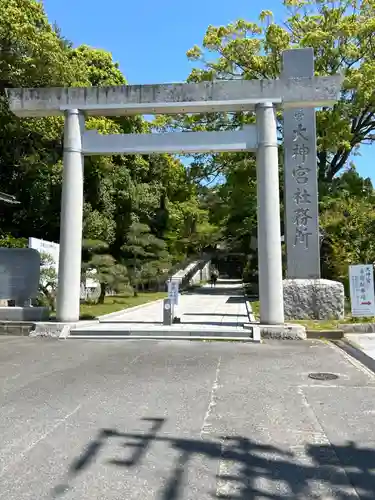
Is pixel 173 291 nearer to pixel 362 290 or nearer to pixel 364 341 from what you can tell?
pixel 364 341

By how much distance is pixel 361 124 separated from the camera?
26625 millimetres

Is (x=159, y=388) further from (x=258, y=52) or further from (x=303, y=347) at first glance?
(x=258, y=52)

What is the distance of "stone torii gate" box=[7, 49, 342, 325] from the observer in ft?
41.0

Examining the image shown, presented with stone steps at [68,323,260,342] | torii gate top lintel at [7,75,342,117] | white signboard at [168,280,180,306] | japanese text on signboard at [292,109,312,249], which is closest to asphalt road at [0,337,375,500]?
stone steps at [68,323,260,342]

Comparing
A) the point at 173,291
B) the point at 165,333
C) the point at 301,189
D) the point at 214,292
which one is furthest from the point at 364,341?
the point at 214,292

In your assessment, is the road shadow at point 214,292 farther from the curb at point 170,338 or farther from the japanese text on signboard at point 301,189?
the curb at point 170,338

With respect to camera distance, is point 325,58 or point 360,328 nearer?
point 360,328

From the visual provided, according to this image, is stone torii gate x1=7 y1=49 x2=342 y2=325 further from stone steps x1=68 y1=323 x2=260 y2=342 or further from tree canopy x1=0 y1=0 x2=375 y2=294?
tree canopy x1=0 y1=0 x2=375 y2=294

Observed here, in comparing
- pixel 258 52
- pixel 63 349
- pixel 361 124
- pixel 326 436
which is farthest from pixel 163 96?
pixel 361 124

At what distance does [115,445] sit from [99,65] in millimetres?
29439

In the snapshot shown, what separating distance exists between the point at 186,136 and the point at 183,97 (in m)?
1.04

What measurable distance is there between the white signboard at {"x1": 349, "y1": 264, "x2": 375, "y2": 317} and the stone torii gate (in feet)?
8.70

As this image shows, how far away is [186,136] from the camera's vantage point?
13.1m

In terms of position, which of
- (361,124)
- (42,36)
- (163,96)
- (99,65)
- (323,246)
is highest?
(99,65)
